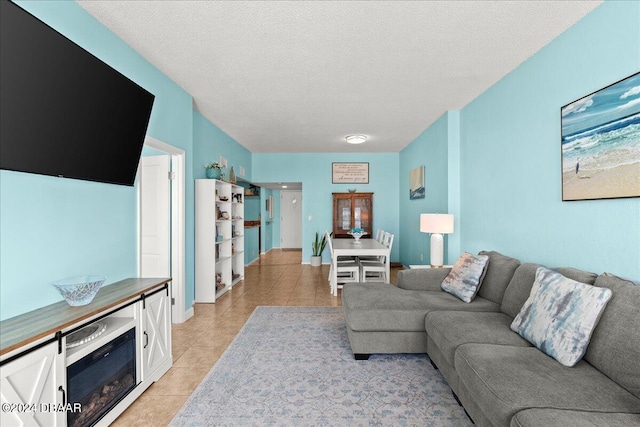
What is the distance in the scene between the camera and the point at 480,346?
1.79m

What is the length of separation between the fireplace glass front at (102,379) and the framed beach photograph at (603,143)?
126 inches

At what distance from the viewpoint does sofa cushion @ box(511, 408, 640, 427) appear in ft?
3.73

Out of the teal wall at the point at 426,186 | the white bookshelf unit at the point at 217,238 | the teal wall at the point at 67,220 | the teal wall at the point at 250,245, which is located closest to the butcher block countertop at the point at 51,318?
the teal wall at the point at 67,220

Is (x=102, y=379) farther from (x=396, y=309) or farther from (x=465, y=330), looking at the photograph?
(x=465, y=330)

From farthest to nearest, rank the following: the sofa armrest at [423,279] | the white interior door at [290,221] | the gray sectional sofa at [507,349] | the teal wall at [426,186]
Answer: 1. the white interior door at [290,221]
2. the teal wall at [426,186]
3. the sofa armrest at [423,279]
4. the gray sectional sofa at [507,349]

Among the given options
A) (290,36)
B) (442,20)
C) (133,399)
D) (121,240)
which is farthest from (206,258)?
(442,20)

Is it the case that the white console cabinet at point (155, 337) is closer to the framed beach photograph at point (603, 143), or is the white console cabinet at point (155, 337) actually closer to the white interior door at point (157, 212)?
the white interior door at point (157, 212)

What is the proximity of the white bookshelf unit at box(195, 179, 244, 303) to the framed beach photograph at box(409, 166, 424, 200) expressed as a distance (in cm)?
325

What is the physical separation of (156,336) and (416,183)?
4.92 metres

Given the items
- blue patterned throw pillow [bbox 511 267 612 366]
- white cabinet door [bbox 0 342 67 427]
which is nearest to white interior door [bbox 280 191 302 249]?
blue patterned throw pillow [bbox 511 267 612 366]

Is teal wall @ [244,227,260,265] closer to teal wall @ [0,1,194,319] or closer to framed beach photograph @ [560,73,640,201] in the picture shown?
teal wall @ [0,1,194,319]

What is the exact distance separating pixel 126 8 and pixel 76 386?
234 centimetres

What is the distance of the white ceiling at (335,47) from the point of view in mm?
2131

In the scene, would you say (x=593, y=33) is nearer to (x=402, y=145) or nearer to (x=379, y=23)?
(x=379, y=23)
